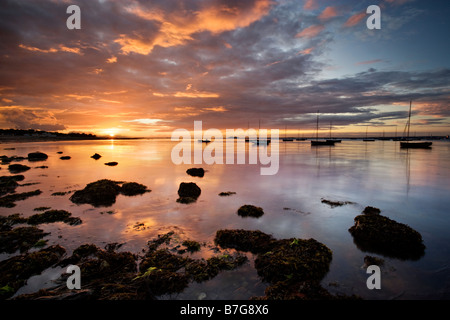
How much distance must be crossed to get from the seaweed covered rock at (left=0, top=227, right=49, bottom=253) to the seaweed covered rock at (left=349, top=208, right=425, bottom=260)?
41.3ft

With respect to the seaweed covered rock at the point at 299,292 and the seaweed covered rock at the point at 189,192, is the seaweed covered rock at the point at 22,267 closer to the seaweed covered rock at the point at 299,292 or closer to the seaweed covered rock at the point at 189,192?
the seaweed covered rock at the point at 299,292

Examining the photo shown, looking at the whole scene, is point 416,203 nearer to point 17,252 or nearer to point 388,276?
point 388,276

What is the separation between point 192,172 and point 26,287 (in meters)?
20.2

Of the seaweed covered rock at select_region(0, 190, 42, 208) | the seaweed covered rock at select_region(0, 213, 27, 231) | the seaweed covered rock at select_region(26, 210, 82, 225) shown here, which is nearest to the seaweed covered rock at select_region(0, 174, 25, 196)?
the seaweed covered rock at select_region(0, 190, 42, 208)

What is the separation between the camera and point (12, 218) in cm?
1001

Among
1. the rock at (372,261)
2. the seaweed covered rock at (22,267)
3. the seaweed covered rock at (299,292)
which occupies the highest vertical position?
the seaweed covered rock at (22,267)

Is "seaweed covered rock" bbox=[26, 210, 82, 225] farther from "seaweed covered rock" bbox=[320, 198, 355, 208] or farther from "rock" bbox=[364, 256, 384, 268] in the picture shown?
"seaweed covered rock" bbox=[320, 198, 355, 208]

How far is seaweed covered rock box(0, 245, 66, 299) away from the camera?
5.26 meters

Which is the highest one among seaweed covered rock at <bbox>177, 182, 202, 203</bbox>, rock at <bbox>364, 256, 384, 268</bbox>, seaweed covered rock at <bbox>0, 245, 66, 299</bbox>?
seaweed covered rock at <bbox>177, 182, 202, 203</bbox>

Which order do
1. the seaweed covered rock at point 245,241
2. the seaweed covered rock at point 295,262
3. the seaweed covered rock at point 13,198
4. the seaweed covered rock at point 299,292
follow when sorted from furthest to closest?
the seaweed covered rock at point 13,198
the seaweed covered rock at point 245,241
the seaweed covered rock at point 295,262
the seaweed covered rock at point 299,292

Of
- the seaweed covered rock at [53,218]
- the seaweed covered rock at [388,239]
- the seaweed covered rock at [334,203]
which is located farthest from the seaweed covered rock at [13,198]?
the seaweed covered rock at [334,203]

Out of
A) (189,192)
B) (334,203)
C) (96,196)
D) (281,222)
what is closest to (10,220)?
(96,196)

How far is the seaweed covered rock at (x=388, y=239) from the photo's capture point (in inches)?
287

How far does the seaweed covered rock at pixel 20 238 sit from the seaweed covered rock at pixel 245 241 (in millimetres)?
7077
